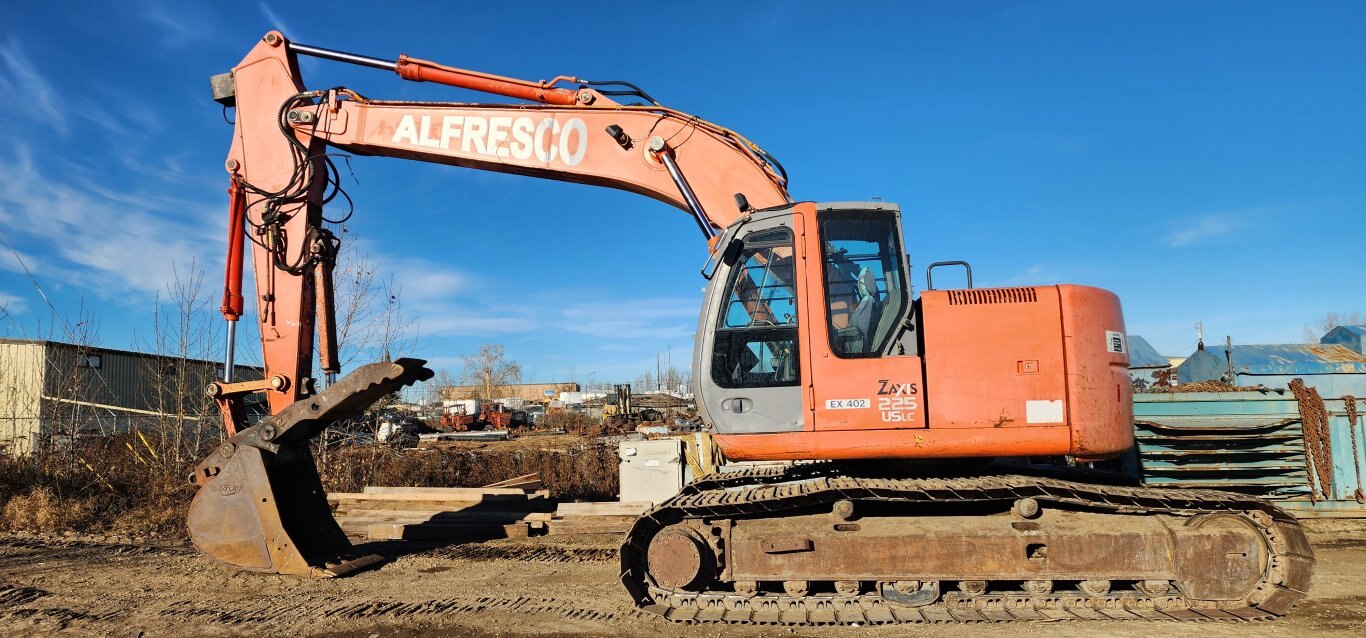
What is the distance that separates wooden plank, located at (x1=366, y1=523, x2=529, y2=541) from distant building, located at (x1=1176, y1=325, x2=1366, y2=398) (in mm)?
12307

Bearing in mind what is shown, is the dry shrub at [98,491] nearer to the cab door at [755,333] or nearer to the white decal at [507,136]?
the white decal at [507,136]

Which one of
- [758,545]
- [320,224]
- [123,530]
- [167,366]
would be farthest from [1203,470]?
[167,366]

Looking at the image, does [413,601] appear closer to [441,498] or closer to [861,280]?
[441,498]

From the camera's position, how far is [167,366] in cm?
1364

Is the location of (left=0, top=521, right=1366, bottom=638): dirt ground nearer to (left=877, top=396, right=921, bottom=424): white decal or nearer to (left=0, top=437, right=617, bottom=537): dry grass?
(left=877, top=396, right=921, bottom=424): white decal

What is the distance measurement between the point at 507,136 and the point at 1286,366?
17.1m

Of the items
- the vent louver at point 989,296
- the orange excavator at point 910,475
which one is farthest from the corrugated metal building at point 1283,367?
the vent louver at point 989,296

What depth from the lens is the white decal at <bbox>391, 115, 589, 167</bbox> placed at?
7.26m

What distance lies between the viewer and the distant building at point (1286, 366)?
1382 cm

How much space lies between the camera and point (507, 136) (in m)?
7.31

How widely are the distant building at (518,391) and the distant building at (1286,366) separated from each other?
4879 cm

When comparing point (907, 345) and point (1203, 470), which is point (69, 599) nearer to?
point (907, 345)

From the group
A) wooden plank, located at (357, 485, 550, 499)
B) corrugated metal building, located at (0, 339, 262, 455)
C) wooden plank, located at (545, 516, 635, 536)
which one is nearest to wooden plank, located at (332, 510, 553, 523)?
wooden plank, located at (545, 516, 635, 536)

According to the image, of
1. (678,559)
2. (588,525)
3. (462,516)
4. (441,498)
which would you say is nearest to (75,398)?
(441,498)
